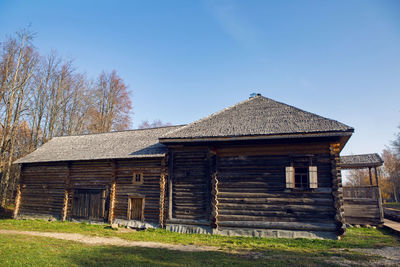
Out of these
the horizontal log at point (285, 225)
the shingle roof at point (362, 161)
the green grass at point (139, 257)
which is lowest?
the green grass at point (139, 257)

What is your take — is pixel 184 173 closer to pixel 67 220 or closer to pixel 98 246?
pixel 98 246

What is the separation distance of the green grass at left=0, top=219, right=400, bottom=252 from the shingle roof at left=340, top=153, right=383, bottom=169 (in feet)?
13.1

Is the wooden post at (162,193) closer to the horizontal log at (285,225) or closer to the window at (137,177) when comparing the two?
the window at (137,177)

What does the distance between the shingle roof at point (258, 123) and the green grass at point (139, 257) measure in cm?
532

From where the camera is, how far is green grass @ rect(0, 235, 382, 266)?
7.84 metres

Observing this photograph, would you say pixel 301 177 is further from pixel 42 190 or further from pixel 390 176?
pixel 390 176

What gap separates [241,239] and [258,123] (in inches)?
224

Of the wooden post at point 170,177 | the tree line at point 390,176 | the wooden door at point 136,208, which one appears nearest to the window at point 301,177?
the wooden post at point 170,177

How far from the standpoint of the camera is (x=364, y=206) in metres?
16.6

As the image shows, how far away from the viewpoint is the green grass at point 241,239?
1071 centimetres

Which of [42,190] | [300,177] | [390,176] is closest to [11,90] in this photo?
[42,190]

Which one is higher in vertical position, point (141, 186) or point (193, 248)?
point (141, 186)

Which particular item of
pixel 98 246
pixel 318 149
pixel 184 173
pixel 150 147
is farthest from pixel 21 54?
pixel 318 149

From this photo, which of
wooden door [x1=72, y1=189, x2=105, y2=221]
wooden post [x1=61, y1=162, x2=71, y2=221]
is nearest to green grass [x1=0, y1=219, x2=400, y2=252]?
wooden door [x1=72, y1=189, x2=105, y2=221]
